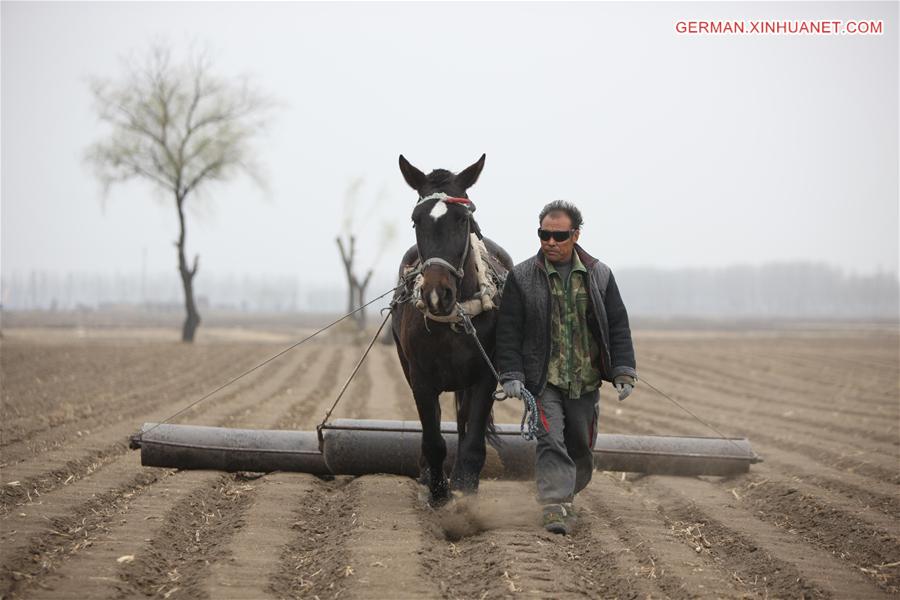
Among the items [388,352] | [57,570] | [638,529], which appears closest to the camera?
[57,570]

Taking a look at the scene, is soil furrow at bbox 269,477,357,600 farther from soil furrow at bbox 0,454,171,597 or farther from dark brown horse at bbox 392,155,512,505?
soil furrow at bbox 0,454,171,597

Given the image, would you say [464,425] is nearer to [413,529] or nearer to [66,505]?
[413,529]

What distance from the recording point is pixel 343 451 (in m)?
6.82

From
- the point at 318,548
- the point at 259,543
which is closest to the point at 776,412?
the point at 318,548

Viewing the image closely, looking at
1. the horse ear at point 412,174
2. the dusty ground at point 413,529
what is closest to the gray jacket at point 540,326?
the horse ear at point 412,174

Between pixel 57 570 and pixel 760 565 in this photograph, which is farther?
pixel 760 565

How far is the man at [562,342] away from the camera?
5645mm

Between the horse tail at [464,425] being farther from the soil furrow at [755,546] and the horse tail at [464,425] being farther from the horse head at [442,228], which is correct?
the soil furrow at [755,546]

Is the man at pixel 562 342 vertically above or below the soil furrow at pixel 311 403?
above

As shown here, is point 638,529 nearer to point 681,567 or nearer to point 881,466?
point 681,567

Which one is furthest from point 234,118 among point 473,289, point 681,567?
point 681,567

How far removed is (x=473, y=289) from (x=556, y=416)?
1139 mm

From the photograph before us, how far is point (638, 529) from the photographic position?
5707 mm

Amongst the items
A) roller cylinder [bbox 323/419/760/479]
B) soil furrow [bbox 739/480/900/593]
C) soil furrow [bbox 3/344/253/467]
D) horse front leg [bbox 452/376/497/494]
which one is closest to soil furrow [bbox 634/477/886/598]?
soil furrow [bbox 739/480/900/593]
